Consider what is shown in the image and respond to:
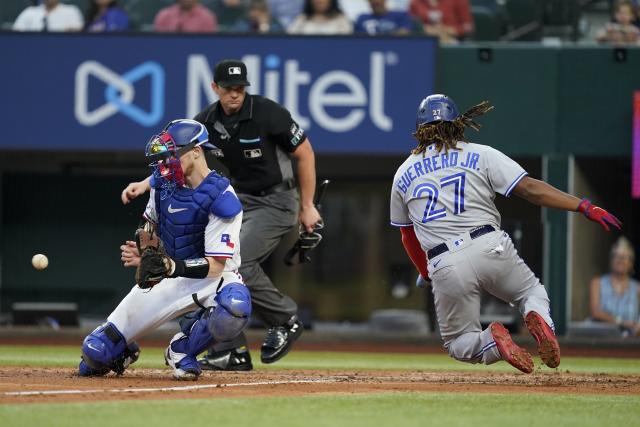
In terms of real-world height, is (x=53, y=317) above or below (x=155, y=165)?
below

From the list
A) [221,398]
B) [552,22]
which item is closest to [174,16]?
[552,22]

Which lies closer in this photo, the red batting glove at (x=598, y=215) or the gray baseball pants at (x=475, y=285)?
the red batting glove at (x=598, y=215)

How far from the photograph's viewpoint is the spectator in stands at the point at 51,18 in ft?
47.8

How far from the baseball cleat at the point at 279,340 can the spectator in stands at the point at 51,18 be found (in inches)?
269

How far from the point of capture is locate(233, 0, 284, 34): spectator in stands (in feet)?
47.9

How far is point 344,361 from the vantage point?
10.8m

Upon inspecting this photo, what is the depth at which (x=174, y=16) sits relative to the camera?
14.6 metres

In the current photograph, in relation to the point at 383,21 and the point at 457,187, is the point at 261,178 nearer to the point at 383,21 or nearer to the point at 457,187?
the point at 457,187

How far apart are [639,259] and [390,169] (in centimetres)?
325

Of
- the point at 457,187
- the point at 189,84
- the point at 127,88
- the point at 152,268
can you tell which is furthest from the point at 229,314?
the point at 127,88

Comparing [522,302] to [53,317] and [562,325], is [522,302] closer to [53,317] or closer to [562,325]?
[562,325]

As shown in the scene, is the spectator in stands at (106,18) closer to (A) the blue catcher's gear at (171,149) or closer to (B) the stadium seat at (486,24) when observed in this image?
(B) the stadium seat at (486,24)

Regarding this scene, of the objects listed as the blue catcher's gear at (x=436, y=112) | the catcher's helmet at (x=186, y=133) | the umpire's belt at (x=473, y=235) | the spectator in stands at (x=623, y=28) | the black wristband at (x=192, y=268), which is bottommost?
the black wristband at (x=192, y=268)

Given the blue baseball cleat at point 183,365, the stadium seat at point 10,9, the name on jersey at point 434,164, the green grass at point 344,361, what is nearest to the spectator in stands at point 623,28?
the green grass at point 344,361
